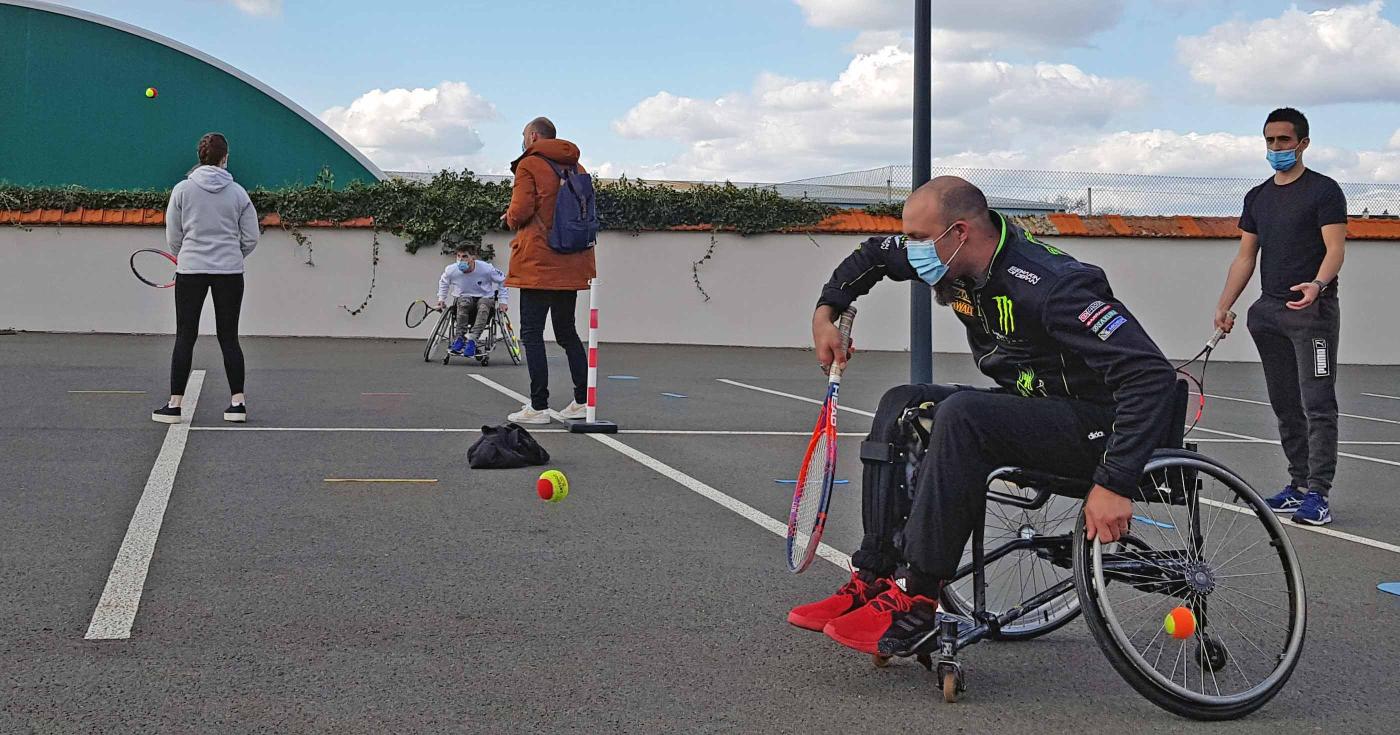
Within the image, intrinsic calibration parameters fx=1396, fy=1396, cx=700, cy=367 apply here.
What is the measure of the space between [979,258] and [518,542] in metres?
2.57

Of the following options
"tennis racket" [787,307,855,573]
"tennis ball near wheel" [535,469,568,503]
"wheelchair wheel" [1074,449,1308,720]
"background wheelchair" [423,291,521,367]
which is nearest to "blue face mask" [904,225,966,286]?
"tennis racket" [787,307,855,573]

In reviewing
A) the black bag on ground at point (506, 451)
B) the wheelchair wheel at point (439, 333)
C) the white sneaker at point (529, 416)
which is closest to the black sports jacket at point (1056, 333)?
the black bag on ground at point (506, 451)

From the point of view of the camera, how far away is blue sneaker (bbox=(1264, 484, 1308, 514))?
664 centimetres

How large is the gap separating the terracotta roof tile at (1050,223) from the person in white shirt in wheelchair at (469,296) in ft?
14.3

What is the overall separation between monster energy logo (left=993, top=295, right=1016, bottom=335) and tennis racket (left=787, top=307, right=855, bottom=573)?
0.45 meters

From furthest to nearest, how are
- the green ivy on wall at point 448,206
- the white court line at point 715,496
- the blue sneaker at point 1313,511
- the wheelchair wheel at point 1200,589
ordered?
→ the green ivy on wall at point 448,206 < the blue sneaker at point 1313,511 < the white court line at point 715,496 < the wheelchair wheel at point 1200,589

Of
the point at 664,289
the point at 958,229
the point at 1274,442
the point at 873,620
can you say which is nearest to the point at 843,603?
the point at 873,620

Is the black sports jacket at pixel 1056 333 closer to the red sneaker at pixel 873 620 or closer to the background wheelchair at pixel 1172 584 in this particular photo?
the background wheelchair at pixel 1172 584

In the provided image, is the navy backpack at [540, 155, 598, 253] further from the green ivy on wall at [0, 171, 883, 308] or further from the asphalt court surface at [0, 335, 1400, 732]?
the green ivy on wall at [0, 171, 883, 308]

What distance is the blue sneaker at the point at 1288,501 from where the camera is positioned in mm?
6645

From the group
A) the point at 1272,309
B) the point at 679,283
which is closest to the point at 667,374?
the point at 679,283

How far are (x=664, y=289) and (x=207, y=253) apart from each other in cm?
1175

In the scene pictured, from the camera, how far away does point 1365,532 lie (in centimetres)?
642

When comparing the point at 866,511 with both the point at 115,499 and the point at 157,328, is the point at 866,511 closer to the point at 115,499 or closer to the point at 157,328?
the point at 115,499
